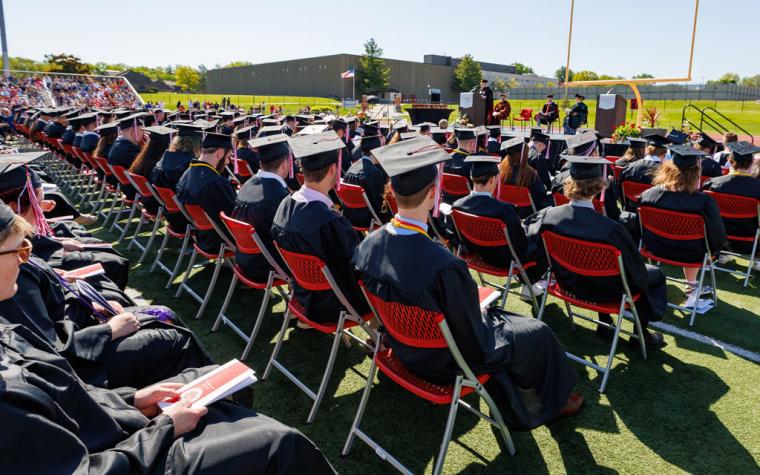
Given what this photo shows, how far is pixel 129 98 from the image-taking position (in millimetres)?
40312

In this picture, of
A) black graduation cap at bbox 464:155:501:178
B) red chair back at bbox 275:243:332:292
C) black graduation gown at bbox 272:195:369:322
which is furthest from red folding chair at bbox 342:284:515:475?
black graduation cap at bbox 464:155:501:178

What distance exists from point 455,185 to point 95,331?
4.82 m

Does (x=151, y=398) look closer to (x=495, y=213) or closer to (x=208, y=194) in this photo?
(x=208, y=194)

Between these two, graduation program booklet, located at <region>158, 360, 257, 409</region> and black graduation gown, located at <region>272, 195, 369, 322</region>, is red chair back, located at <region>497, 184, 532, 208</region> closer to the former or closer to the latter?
black graduation gown, located at <region>272, 195, 369, 322</region>

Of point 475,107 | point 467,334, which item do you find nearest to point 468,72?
point 475,107

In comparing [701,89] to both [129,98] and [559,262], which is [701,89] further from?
[559,262]

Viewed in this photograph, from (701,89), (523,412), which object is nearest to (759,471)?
(523,412)

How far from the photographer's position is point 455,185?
6426 mm

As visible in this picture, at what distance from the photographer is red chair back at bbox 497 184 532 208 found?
5.93 metres

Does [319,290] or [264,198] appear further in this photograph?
[264,198]

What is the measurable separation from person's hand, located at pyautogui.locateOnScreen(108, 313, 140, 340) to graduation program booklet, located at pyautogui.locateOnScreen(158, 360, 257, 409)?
668 millimetres

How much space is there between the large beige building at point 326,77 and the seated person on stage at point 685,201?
59.1 m

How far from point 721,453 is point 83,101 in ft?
133

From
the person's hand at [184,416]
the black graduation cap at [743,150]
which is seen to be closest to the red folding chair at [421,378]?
the person's hand at [184,416]
